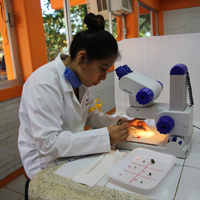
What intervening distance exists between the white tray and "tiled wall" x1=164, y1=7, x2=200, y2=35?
23.8ft

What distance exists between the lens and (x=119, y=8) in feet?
12.9

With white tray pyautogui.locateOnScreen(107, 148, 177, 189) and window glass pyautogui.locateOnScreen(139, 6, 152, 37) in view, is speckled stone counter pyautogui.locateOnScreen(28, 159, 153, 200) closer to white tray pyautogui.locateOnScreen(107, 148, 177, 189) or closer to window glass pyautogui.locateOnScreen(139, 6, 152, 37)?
white tray pyautogui.locateOnScreen(107, 148, 177, 189)

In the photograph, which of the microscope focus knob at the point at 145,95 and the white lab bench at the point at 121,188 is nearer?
the white lab bench at the point at 121,188

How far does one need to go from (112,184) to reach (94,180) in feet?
0.22

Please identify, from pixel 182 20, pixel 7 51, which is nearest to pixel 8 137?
pixel 7 51

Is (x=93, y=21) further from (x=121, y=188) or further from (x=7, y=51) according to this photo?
(x=7, y=51)

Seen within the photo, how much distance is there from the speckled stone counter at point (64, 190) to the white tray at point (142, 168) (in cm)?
6

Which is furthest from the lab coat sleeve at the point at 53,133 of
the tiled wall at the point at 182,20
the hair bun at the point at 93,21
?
the tiled wall at the point at 182,20

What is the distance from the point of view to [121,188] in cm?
70

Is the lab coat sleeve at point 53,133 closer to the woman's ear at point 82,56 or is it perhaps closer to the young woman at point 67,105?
the young woman at point 67,105

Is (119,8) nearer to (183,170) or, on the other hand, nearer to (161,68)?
(161,68)

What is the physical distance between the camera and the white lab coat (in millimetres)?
867

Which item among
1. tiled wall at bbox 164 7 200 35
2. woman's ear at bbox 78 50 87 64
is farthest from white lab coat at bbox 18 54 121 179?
tiled wall at bbox 164 7 200 35

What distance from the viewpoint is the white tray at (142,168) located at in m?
0.71
